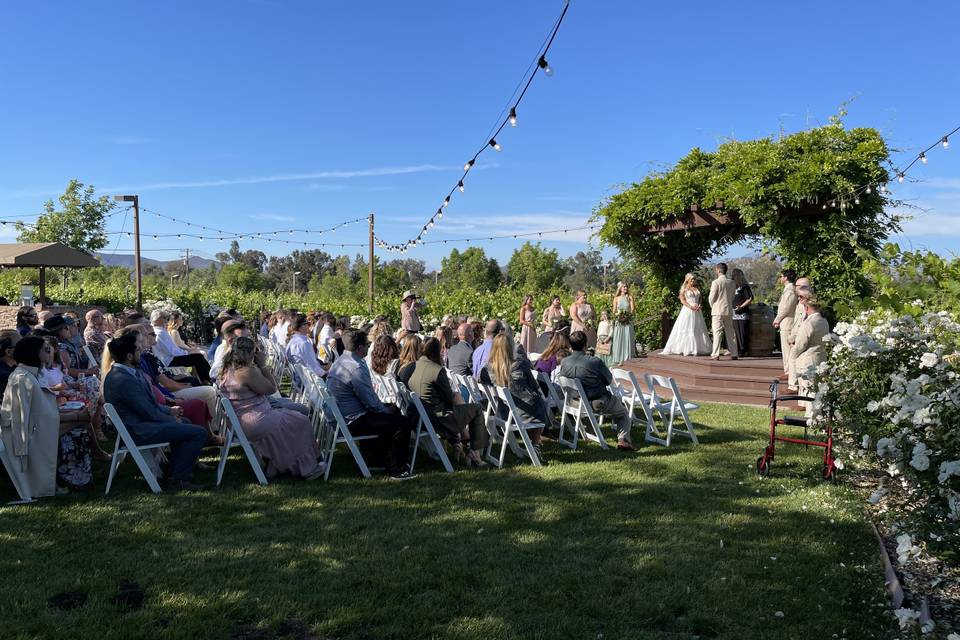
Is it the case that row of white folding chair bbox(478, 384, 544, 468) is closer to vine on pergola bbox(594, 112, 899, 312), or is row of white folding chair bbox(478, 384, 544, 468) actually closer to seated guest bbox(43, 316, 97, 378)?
seated guest bbox(43, 316, 97, 378)

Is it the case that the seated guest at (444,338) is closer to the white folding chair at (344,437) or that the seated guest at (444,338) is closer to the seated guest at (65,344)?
the white folding chair at (344,437)

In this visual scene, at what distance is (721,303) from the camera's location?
38.7ft

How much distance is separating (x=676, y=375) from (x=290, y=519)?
28.9 feet

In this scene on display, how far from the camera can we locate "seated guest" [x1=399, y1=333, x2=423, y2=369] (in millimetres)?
6805

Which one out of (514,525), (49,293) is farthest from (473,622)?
(49,293)

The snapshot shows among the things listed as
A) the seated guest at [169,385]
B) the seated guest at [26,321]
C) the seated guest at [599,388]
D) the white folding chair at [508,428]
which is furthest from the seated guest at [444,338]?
the seated guest at [26,321]

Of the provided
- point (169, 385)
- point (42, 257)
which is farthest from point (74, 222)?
point (169, 385)

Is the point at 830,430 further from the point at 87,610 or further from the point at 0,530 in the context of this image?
the point at 0,530

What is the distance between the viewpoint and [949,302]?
625 cm

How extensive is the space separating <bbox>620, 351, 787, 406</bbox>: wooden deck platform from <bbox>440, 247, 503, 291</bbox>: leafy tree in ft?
168

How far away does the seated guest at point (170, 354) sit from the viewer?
892cm

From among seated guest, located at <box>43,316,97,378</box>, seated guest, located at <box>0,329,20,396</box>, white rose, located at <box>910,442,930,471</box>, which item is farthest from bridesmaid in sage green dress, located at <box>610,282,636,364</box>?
white rose, located at <box>910,442,930,471</box>

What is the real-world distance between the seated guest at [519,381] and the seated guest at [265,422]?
1.89m

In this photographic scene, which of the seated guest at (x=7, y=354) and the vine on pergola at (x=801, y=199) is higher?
the vine on pergola at (x=801, y=199)
